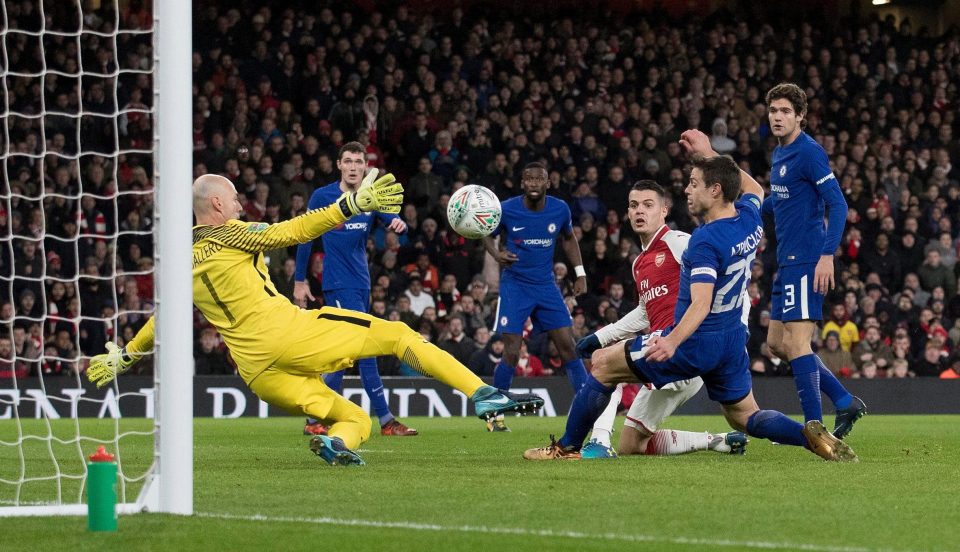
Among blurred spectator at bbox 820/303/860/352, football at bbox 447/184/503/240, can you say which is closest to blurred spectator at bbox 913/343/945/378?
blurred spectator at bbox 820/303/860/352

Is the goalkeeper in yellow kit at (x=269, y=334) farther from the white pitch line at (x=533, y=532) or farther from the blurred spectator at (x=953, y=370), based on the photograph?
the blurred spectator at (x=953, y=370)

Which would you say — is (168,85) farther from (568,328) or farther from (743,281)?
(568,328)

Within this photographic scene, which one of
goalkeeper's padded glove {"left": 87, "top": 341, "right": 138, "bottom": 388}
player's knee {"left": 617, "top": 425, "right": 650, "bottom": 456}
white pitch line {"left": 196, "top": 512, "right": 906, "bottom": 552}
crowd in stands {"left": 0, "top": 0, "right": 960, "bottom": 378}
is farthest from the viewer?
crowd in stands {"left": 0, "top": 0, "right": 960, "bottom": 378}

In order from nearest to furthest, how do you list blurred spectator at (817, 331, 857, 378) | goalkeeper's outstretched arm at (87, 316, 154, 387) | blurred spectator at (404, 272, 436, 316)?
1. goalkeeper's outstretched arm at (87, 316, 154, 387)
2. blurred spectator at (404, 272, 436, 316)
3. blurred spectator at (817, 331, 857, 378)

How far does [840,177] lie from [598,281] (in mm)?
4653

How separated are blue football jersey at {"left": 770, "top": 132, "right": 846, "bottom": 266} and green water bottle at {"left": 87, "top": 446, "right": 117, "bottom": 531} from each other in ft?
17.7

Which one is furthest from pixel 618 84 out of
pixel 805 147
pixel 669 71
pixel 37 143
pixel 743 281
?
pixel 743 281

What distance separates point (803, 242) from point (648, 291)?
126 cm

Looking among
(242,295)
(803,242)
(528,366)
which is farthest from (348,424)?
(528,366)

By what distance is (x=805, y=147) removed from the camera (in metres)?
9.17

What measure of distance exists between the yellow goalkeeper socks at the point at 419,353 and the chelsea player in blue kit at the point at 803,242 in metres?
2.58

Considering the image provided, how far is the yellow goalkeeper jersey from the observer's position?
25.0 ft

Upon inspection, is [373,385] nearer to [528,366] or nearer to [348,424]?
[348,424]

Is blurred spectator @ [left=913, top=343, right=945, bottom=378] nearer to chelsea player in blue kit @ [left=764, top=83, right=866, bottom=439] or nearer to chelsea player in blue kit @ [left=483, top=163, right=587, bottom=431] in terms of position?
chelsea player in blue kit @ [left=483, top=163, right=587, bottom=431]
